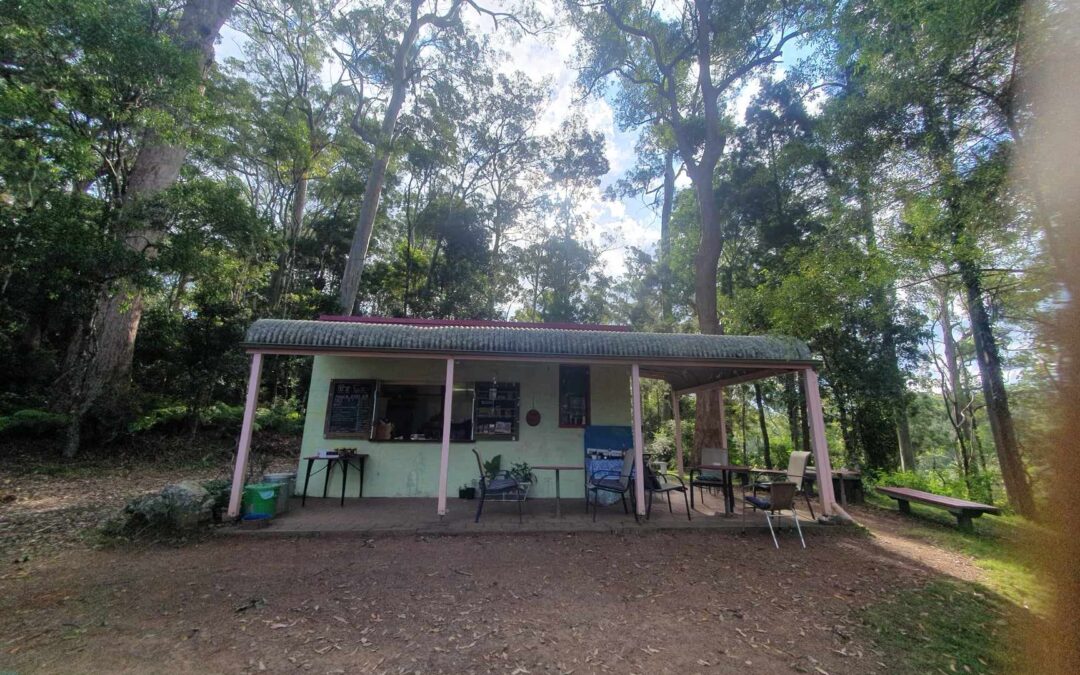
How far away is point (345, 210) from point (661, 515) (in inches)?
772

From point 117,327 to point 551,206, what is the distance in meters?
16.9

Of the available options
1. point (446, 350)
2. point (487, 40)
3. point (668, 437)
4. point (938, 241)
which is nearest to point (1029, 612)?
point (446, 350)

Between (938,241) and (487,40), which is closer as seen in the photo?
(938,241)

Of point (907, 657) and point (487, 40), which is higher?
point (487, 40)

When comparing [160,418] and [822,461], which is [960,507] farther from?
[160,418]

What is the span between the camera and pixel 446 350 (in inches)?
228

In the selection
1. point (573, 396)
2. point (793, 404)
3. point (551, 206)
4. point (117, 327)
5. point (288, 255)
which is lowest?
point (573, 396)

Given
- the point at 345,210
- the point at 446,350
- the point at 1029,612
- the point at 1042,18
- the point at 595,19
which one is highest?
the point at 595,19

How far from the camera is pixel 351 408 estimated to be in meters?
7.19

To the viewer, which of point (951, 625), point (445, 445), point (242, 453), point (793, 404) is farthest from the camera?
point (793, 404)

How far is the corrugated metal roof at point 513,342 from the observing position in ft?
18.6

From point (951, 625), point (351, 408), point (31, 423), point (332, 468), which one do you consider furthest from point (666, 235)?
point (31, 423)

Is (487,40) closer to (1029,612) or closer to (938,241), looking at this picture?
(938,241)

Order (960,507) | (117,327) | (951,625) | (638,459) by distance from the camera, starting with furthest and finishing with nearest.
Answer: (117,327) < (960,507) < (638,459) < (951,625)
